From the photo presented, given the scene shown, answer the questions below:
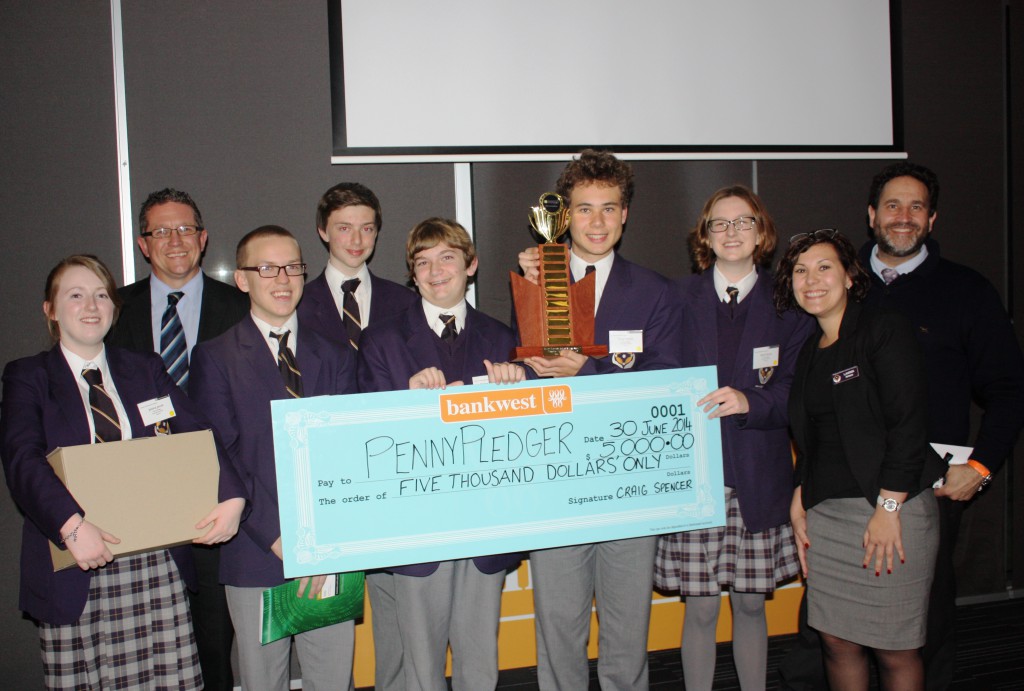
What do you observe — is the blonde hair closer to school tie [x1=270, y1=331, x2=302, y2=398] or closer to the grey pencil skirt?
school tie [x1=270, y1=331, x2=302, y2=398]

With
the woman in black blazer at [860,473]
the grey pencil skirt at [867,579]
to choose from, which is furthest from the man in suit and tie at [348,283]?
the grey pencil skirt at [867,579]

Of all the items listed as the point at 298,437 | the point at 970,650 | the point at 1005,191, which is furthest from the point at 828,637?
the point at 1005,191

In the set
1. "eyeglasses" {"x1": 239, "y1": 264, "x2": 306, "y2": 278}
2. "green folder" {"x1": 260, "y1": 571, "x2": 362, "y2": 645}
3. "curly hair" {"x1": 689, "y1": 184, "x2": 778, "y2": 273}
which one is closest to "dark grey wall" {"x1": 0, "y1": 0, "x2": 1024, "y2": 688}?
"curly hair" {"x1": 689, "y1": 184, "x2": 778, "y2": 273}

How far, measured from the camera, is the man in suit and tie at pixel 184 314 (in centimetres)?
278

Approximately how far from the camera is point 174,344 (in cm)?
281

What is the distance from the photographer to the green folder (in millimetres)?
2238

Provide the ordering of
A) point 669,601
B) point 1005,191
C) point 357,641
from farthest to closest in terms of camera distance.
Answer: point 1005,191
point 669,601
point 357,641

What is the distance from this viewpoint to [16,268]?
3.18 m

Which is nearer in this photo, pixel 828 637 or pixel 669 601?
pixel 828 637

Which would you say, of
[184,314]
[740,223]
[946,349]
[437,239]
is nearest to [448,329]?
[437,239]

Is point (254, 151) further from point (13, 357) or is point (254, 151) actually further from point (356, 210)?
point (13, 357)

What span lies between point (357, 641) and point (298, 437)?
1741 millimetres

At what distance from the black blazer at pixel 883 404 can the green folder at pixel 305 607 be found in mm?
1720

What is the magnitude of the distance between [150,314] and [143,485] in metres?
0.97
